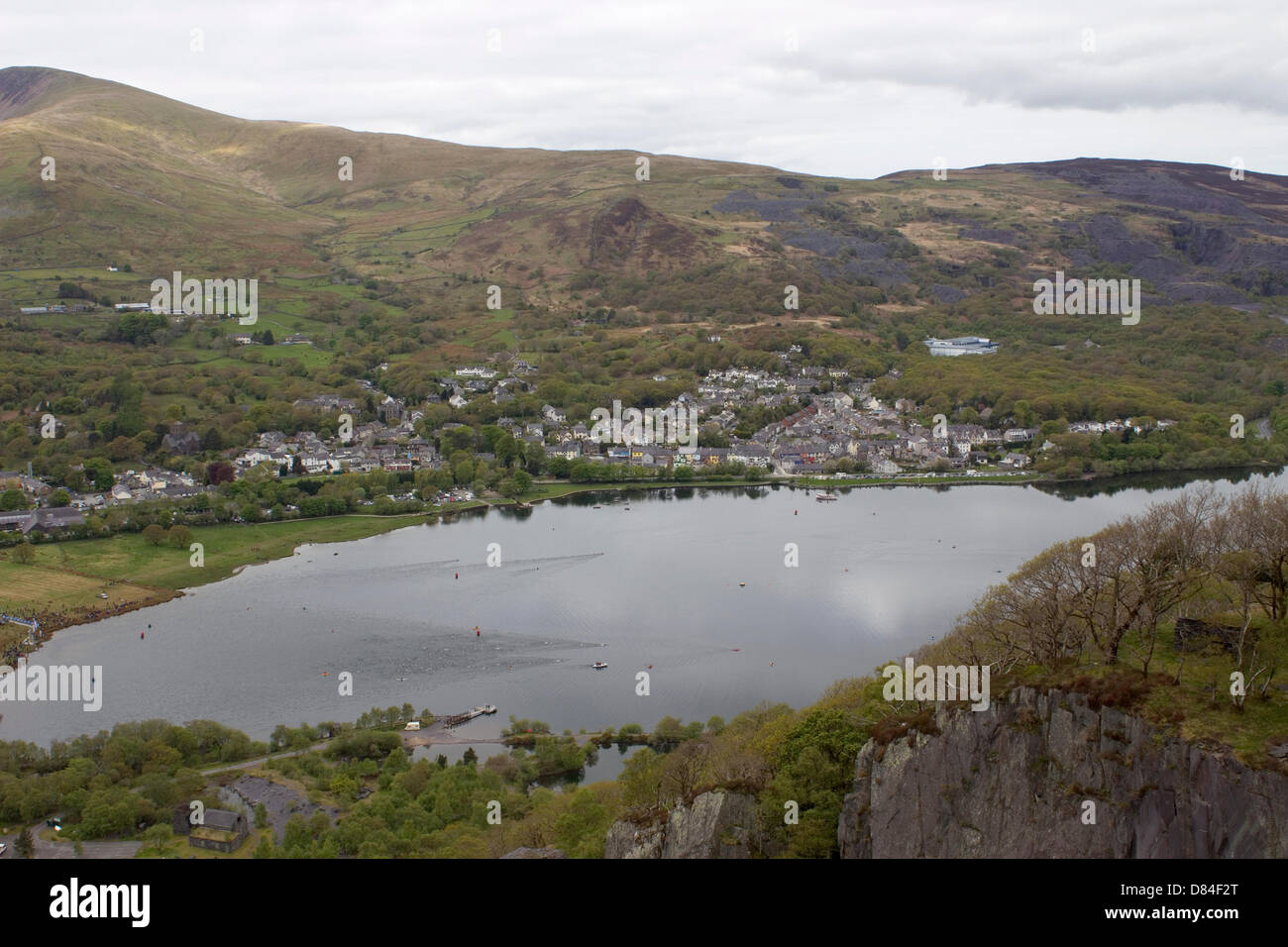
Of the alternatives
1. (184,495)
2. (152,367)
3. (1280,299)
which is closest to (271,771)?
(184,495)

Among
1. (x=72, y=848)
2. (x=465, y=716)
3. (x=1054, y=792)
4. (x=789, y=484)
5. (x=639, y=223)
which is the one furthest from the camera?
(x=639, y=223)

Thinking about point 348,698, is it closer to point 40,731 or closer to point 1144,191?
point 40,731

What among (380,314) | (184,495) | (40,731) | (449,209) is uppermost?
(449,209)

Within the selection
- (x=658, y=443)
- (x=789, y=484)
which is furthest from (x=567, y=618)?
(x=658, y=443)

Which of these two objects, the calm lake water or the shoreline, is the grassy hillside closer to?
the shoreline

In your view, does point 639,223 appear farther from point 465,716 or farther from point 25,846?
point 25,846

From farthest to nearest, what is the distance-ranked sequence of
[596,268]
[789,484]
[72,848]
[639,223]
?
[639,223]
[596,268]
[789,484]
[72,848]
